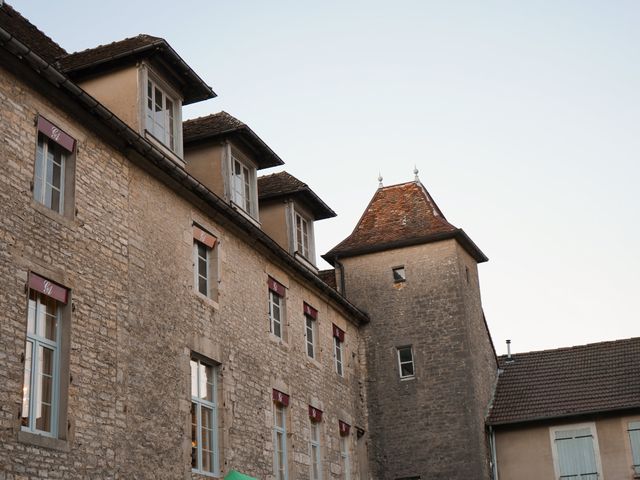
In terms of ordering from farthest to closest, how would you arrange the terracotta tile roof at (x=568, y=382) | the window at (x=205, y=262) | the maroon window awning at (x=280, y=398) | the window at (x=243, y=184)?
the terracotta tile roof at (x=568, y=382) < the window at (x=243, y=184) < the maroon window awning at (x=280, y=398) < the window at (x=205, y=262)

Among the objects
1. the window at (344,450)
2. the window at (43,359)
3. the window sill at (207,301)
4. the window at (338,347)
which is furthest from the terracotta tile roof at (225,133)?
the window at (43,359)

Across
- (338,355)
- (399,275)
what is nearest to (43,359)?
(338,355)

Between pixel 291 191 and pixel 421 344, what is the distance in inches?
204

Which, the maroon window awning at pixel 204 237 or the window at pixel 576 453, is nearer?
the maroon window awning at pixel 204 237

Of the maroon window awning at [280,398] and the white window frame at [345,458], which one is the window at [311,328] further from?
the white window frame at [345,458]

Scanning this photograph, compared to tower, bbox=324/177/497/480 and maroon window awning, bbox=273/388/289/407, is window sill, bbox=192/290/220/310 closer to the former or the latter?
maroon window awning, bbox=273/388/289/407

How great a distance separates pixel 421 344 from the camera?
2386 centimetres

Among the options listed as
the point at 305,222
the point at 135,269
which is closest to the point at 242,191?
the point at 305,222

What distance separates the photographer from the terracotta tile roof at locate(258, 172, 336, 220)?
21.7 meters

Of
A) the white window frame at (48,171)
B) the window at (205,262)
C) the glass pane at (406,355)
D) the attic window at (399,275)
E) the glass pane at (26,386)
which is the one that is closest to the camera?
the glass pane at (26,386)

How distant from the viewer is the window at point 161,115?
1650 cm

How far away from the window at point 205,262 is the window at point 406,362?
8012mm

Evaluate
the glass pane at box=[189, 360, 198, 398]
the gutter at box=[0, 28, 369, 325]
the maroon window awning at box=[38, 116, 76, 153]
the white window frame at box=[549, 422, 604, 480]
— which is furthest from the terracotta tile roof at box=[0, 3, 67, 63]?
the white window frame at box=[549, 422, 604, 480]

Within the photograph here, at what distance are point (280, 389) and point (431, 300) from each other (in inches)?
256
